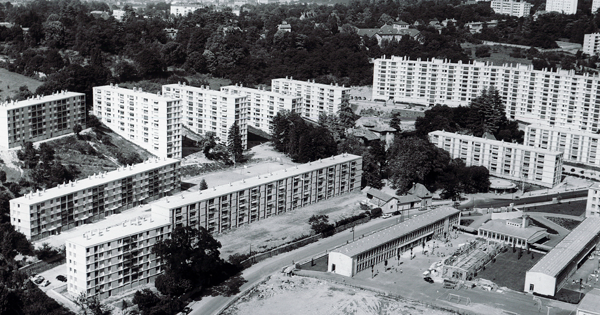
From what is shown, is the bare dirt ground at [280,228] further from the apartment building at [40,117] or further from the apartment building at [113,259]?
the apartment building at [40,117]

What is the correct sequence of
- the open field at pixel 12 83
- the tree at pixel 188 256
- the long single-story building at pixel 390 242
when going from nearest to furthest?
the tree at pixel 188 256 → the long single-story building at pixel 390 242 → the open field at pixel 12 83

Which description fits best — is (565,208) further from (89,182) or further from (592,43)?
(592,43)

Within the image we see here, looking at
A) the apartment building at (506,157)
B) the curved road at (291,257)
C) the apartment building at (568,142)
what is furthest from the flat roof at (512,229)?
the apartment building at (568,142)

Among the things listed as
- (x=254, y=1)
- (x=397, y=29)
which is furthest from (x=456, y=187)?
(x=254, y=1)

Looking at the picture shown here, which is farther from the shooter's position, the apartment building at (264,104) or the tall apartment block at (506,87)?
the tall apartment block at (506,87)

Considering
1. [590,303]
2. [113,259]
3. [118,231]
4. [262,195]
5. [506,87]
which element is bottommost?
[590,303]

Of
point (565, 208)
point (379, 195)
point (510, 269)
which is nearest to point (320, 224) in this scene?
point (379, 195)

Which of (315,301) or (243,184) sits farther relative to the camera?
(243,184)
